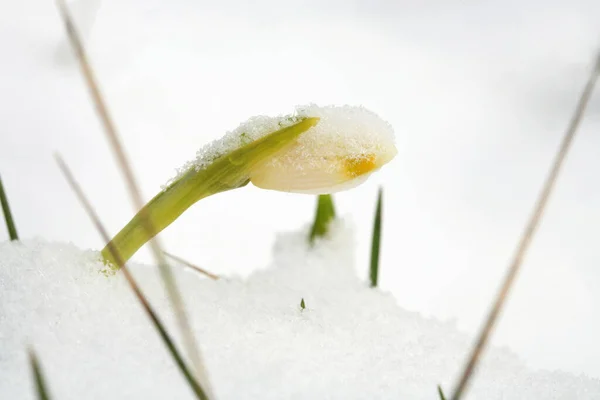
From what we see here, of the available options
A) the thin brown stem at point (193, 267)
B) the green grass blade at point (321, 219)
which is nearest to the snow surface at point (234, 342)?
the thin brown stem at point (193, 267)

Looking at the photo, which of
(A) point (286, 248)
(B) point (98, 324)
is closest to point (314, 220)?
(A) point (286, 248)

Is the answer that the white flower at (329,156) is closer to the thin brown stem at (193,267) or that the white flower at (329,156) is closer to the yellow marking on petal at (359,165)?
the yellow marking on petal at (359,165)

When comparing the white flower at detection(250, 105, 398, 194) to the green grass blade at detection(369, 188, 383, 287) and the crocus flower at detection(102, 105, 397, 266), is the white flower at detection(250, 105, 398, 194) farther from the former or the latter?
the green grass blade at detection(369, 188, 383, 287)

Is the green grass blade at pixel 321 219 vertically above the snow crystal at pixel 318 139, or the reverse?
the snow crystal at pixel 318 139

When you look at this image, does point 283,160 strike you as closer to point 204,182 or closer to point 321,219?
point 204,182

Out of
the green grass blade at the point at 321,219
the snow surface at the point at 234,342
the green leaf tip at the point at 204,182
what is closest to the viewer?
A: the snow surface at the point at 234,342

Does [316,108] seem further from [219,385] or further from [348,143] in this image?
[219,385]

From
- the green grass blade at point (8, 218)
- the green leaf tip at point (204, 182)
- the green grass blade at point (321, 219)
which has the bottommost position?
the green grass blade at point (321, 219)

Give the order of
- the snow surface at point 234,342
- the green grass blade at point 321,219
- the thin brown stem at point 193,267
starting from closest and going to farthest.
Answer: the snow surface at point 234,342
the thin brown stem at point 193,267
the green grass blade at point 321,219
